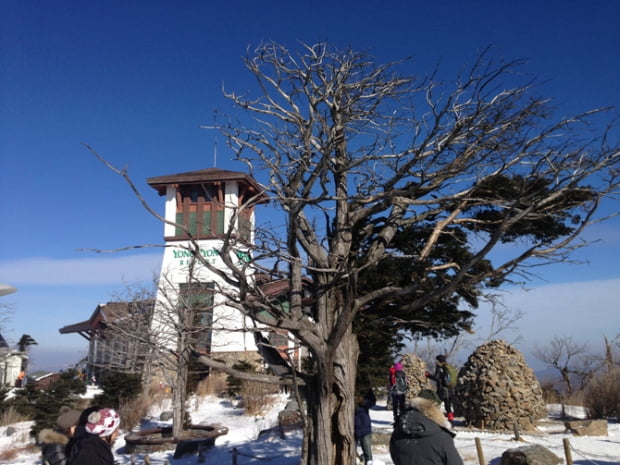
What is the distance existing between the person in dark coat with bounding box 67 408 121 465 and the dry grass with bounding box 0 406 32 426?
62.3 feet

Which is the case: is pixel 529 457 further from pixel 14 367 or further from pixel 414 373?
pixel 14 367

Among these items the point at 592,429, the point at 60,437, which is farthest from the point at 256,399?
the point at 60,437

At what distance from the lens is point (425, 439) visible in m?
4.28

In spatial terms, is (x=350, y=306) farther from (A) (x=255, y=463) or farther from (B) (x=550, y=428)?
(B) (x=550, y=428)

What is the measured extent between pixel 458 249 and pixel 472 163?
1965mm

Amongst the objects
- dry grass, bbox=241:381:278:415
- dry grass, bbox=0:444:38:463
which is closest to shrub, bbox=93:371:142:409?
dry grass, bbox=0:444:38:463

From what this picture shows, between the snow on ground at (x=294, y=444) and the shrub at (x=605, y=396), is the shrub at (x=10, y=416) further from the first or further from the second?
the shrub at (x=605, y=396)

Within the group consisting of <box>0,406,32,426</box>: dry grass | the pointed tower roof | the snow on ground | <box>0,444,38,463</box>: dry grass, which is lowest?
A: <box>0,444,38,463</box>: dry grass

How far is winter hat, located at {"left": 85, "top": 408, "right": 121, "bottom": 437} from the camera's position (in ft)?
12.6

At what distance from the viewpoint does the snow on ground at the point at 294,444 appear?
32.8 ft

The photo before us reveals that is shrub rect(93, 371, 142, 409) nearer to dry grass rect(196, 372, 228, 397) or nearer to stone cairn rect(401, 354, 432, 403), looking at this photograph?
dry grass rect(196, 372, 228, 397)

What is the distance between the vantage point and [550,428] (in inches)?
542

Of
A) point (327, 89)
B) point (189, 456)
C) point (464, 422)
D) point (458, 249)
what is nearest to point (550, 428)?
point (464, 422)

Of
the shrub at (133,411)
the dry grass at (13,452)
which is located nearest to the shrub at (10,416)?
the dry grass at (13,452)
